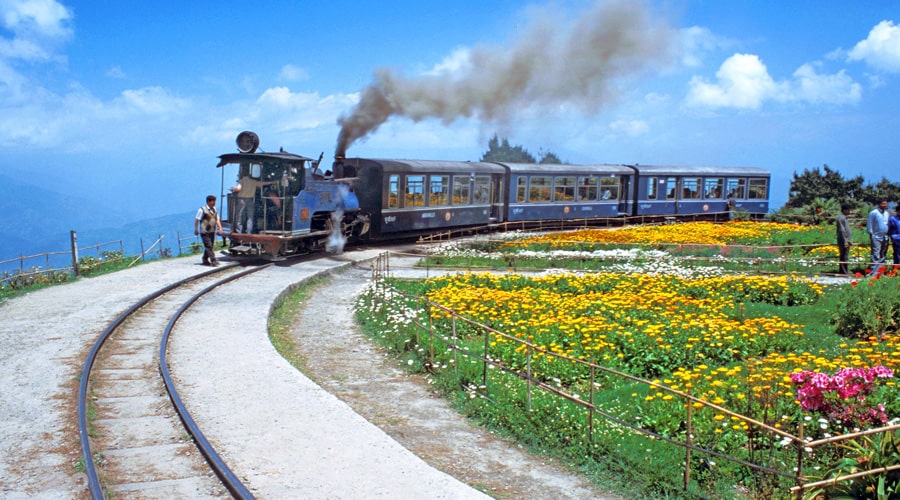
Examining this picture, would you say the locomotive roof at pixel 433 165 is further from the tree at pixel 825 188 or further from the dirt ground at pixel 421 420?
the tree at pixel 825 188

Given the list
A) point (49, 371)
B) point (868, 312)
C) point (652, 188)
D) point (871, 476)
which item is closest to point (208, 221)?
point (49, 371)

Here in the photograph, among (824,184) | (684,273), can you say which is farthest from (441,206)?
(824,184)

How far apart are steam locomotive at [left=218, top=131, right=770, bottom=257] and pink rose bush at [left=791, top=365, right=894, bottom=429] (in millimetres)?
17150

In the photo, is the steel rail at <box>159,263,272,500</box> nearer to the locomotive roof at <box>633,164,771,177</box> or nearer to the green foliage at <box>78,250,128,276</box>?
the green foliage at <box>78,250,128,276</box>

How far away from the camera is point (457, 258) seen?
77.6ft

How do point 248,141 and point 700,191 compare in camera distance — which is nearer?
point 248,141

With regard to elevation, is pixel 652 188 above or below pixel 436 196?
above

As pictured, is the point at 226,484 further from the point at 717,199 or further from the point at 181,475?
the point at 717,199

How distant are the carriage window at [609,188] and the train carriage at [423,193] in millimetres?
6305

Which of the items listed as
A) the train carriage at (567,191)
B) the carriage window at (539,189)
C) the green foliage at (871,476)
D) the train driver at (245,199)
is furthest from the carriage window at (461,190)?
the green foliage at (871,476)

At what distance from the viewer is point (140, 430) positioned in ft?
27.5

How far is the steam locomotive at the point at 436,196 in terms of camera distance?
2250 centimetres

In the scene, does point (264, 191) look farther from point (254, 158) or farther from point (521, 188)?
point (521, 188)

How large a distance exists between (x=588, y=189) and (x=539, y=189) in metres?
3.28
